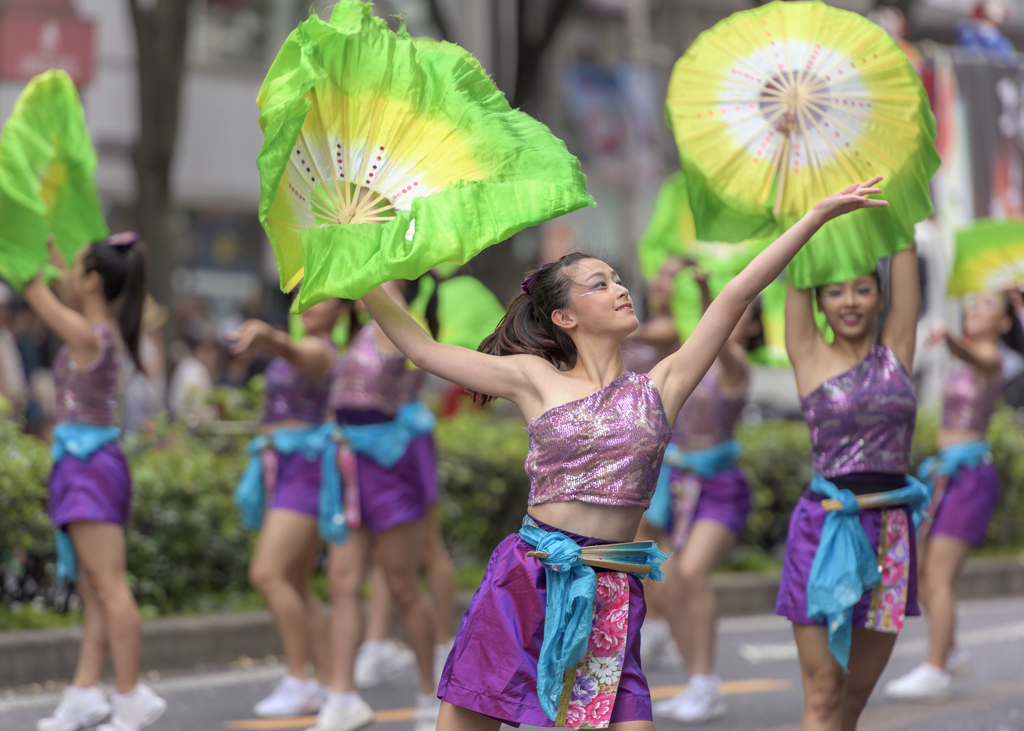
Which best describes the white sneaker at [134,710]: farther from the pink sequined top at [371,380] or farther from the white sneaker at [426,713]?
the pink sequined top at [371,380]

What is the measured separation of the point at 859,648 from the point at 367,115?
7.56 feet

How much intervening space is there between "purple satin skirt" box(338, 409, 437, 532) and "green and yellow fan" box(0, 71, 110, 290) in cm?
142

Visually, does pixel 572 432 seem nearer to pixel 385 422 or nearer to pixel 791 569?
pixel 791 569

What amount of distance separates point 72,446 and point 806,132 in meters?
3.08

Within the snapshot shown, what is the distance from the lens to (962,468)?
694 centimetres

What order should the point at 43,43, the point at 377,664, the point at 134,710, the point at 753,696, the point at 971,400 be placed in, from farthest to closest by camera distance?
1. the point at 43,43
2. the point at 971,400
3. the point at 377,664
4. the point at 753,696
5. the point at 134,710

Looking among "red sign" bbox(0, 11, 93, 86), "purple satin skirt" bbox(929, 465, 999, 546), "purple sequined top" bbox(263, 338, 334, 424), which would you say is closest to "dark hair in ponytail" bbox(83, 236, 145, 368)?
"purple sequined top" bbox(263, 338, 334, 424)

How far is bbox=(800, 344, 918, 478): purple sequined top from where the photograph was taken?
4.39 meters

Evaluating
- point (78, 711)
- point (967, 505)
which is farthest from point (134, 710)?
point (967, 505)

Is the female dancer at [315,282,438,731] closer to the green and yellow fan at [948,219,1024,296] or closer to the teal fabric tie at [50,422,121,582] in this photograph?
the teal fabric tie at [50,422,121,582]

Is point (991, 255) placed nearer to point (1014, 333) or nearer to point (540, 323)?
point (1014, 333)

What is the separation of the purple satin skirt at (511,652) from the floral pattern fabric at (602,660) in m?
0.03

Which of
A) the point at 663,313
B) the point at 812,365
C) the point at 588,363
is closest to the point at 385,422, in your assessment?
the point at 663,313

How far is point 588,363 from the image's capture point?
140 inches
